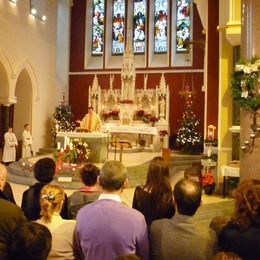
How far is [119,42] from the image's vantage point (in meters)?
17.4

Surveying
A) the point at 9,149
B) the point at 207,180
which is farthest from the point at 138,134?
the point at 207,180

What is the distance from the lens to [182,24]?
16.5 metres

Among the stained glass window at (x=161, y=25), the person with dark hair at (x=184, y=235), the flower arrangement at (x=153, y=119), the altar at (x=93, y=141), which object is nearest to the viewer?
the person with dark hair at (x=184, y=235)

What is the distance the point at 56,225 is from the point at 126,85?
13.2 m

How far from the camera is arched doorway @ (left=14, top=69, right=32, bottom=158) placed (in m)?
13.8

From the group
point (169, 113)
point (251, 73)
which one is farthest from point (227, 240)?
point (169, 113)

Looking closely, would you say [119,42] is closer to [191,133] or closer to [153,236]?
[191,133]

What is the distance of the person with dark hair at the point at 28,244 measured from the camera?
1.58m

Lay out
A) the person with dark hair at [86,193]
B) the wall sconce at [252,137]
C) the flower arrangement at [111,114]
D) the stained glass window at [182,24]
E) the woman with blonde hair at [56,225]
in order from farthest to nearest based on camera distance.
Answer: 1. the stained glass window at [182,24]
2. the flower arrangement at [111,114]
3. the wall sconce at [252,137]
4. the person with dark hair at [86,193]
5. the woman with blonde hair at [56,225]

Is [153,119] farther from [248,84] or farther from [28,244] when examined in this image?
[28,244]

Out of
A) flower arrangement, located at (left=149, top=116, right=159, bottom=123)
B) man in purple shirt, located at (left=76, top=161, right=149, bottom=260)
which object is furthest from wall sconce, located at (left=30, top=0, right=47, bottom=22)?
man in purple shirt, located at (left=76, top=161, right=149, bottom=260)

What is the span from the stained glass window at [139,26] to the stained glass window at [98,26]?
1625 millimetres

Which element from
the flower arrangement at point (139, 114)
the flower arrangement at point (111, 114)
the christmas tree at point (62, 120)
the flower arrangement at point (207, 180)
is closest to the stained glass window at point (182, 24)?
the flower arrangement at point (139, 114)

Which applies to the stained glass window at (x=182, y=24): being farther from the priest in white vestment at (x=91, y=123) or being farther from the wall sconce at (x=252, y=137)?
the wall sconce at (x=252, y=137)
